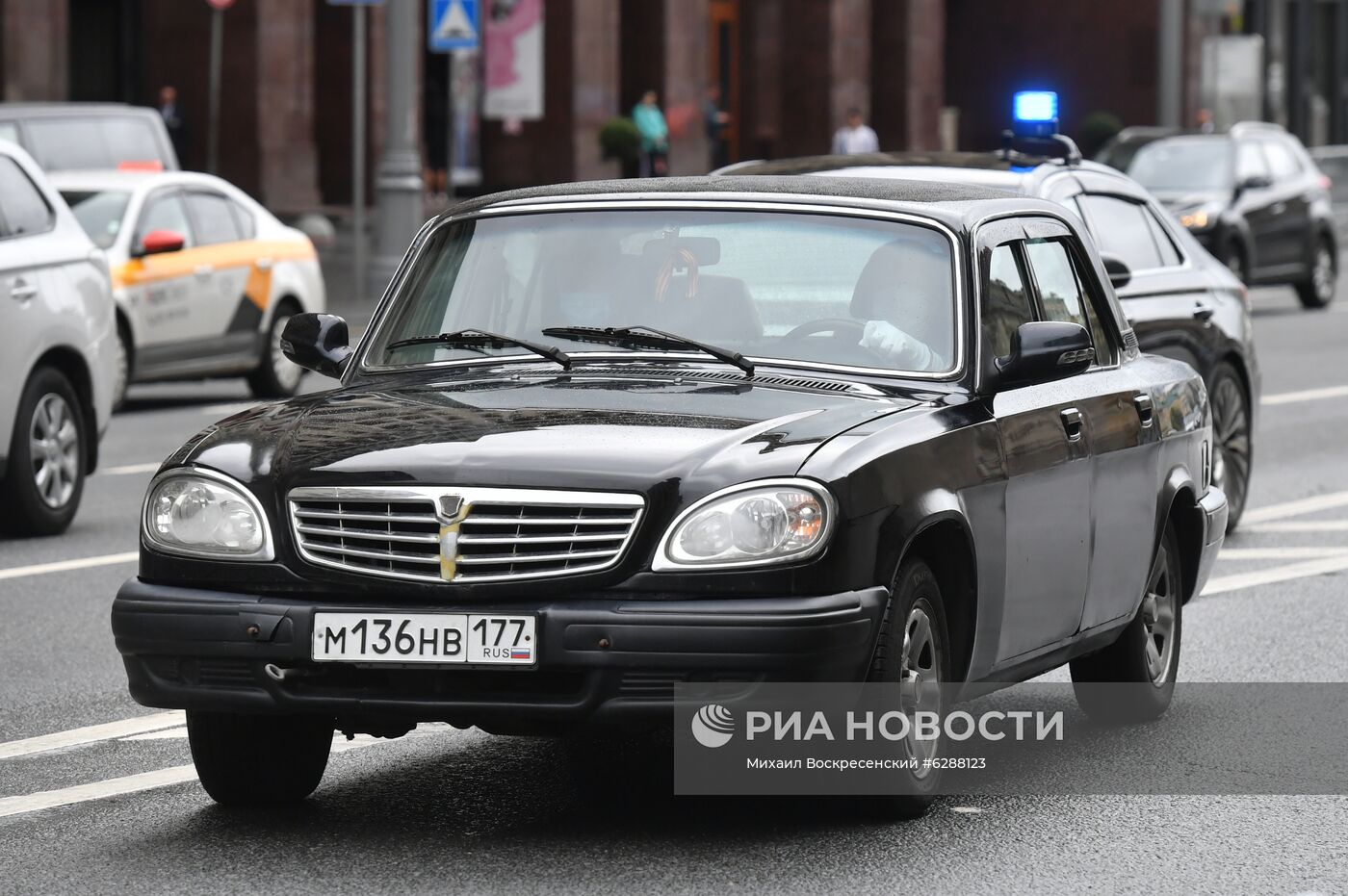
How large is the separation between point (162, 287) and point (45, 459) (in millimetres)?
5848

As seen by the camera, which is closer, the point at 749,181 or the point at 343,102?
the point at 749,181

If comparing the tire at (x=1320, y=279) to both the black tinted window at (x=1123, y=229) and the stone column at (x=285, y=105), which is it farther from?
the black tinted window at (x=1123, y=229)

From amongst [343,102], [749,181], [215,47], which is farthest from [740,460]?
[343,102]

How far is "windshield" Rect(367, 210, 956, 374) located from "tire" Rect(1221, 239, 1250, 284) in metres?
20.5

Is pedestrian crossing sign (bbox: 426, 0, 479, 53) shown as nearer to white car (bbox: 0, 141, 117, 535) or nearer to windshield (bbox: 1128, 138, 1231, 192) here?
windshield (bbox: 1128, 138, 1231, 192)

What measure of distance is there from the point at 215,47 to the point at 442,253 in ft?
77.9

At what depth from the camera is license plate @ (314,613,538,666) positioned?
5.60m

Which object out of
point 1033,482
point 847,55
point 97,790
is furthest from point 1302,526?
point 847,55

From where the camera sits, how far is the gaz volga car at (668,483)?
222 inches

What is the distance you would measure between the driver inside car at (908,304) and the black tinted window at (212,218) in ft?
39.7

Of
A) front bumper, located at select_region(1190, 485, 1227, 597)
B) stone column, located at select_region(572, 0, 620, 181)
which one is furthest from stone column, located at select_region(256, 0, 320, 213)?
front bumper, located at select_region(1190, 485, 1227, 597)

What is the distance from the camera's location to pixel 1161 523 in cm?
753

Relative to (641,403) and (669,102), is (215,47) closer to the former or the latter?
(669,102)

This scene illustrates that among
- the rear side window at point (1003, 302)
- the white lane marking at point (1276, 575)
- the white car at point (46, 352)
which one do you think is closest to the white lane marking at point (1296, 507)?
the white lane marking at point (1276, 575)
